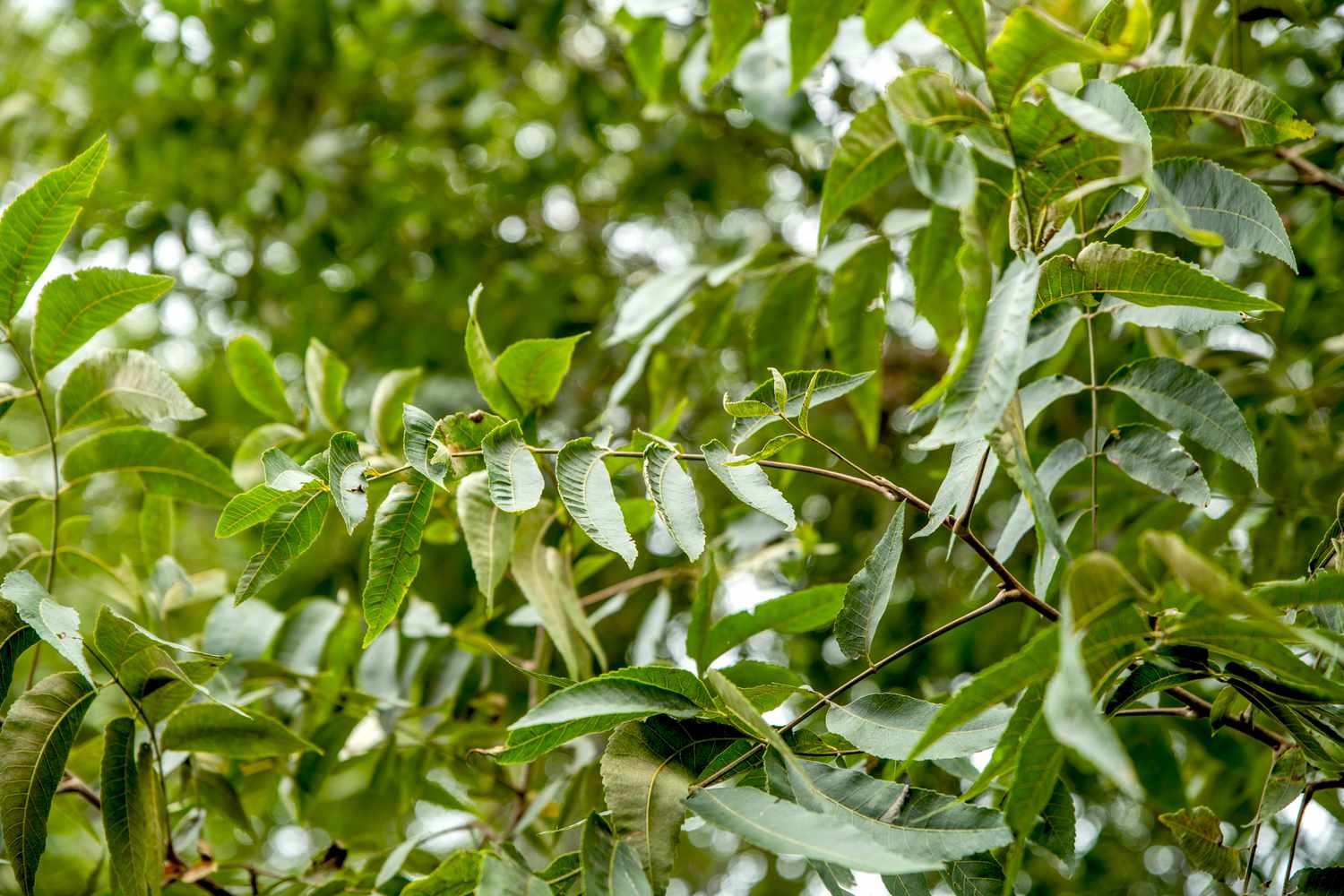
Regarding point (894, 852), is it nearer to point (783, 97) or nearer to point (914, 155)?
point (914, 155)

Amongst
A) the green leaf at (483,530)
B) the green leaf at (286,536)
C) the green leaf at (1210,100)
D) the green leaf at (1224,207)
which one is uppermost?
the green leaf at (1210,100)

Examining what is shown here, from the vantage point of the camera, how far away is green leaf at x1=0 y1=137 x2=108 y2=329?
751 mm

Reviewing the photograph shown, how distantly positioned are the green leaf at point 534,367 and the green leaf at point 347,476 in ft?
0.62

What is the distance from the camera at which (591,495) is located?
0.69 m

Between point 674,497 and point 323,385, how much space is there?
1.71 feet

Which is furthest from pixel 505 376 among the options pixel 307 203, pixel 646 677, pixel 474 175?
pixel 474 175

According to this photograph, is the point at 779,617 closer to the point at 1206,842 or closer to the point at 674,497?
the point at 674,497

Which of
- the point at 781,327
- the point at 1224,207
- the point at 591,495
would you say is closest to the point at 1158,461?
the point at 1224,207

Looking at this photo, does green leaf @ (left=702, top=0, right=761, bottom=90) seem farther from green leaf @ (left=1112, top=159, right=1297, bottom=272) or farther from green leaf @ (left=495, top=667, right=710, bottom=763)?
green leaf @ (left=495, top=667, right=710, bottom=763)

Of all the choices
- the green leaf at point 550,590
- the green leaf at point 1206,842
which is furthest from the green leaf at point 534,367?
the green leaf at point 1206,842

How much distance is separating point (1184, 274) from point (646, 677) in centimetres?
38

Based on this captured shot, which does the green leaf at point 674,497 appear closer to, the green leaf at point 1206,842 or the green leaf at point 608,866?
the green leaf at point 608,866

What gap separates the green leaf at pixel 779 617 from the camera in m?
0.85

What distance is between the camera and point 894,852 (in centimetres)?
56
